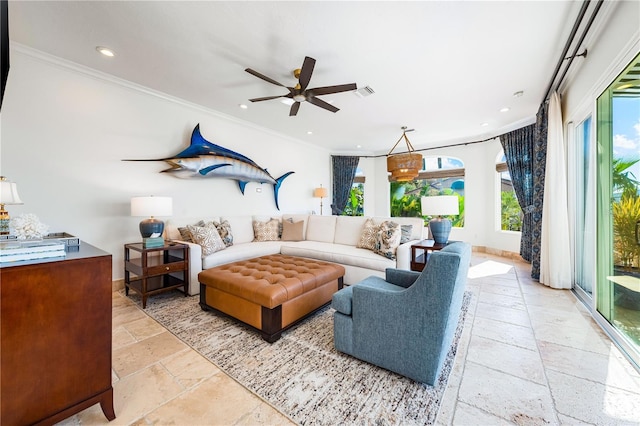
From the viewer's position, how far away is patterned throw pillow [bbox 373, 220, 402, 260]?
324 centimetres

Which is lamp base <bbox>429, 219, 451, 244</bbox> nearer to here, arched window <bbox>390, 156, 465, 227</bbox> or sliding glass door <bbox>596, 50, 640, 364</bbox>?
sliding glass door <bbox>596, 50, 640, 364</bbox>

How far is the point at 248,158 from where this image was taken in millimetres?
4816

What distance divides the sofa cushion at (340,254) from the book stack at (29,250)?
9.04ft

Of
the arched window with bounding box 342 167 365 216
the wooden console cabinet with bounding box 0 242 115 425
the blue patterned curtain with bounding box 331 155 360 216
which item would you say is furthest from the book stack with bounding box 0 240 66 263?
the arched window with bounding box 342 167 365 216

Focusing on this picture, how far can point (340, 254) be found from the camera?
346 centimetres

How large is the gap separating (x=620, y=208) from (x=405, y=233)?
6.57ft

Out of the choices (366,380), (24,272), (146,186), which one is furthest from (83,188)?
(366,380)

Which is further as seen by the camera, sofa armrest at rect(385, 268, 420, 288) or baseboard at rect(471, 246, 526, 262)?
baseboard at rect(471, 246, 526, 262)

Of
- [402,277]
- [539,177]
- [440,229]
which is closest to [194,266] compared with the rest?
[402,277]

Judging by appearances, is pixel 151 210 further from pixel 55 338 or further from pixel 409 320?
pixel 409 320

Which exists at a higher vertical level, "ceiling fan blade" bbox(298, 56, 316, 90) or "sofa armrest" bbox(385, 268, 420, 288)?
"ceiling fan blade" bbox(298, 56, 316, 90)

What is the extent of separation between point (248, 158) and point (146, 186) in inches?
71.5

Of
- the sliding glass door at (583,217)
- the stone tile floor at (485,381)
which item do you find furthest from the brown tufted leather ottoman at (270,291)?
the sliding glass door at (583,217)

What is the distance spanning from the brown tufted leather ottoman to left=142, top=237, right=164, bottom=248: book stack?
877 millimetres
